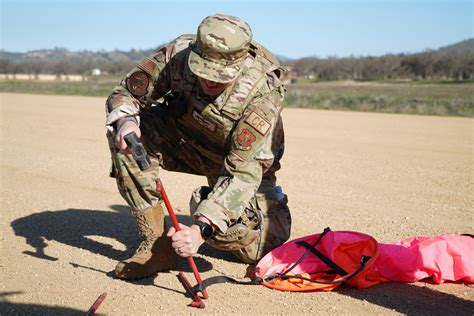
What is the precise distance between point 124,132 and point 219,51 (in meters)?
0.79

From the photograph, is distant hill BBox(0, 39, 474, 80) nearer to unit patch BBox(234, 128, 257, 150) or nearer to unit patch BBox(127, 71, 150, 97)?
unit patch BBox(127, 71, 150, 97)

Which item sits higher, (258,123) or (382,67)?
(258,123)

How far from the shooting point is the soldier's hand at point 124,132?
3430mm

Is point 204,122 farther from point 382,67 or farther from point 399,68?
point 382,67

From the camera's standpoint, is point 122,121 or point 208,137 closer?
point 122,121

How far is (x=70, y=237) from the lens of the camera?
4750 millimetres

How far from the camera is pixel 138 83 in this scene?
12.7 ft

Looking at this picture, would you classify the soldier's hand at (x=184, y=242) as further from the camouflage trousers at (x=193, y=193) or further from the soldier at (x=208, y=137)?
the camouflage trousers at (x=193, y=193)

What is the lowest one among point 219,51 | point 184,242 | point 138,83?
point 184,242

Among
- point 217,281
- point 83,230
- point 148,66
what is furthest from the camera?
point 83,230

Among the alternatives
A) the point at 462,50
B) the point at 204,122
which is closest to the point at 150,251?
the point at 204,122

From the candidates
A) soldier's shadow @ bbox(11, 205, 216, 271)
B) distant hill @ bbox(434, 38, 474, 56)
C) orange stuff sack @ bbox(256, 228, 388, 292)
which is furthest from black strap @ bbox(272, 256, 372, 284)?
distant hill @ bbox(434, 38, 474, 56)

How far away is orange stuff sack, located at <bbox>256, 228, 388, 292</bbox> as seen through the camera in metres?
3.58

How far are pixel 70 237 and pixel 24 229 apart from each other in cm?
54
